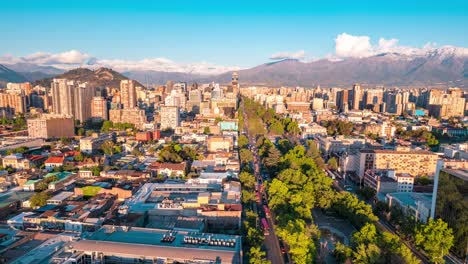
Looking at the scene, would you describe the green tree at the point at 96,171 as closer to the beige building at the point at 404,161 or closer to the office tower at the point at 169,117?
the beige building at the point at 404,161

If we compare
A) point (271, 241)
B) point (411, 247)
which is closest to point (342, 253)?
point (271, 241)

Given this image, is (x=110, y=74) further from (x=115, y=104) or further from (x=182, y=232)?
(x=182, y=232)

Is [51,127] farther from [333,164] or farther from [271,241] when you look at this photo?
[271,241]

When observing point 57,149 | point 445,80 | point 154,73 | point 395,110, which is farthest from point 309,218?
point 154,73

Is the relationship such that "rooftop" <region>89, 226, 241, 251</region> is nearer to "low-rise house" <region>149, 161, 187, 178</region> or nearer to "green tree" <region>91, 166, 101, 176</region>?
"low-rise house" <region>149, 161, 187, 178</region>

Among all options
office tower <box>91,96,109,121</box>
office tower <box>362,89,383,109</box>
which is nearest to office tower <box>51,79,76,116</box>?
office tower <box>91,96,109,121</box>

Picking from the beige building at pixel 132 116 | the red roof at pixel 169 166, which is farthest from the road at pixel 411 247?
the beige building at pixel 132 116
